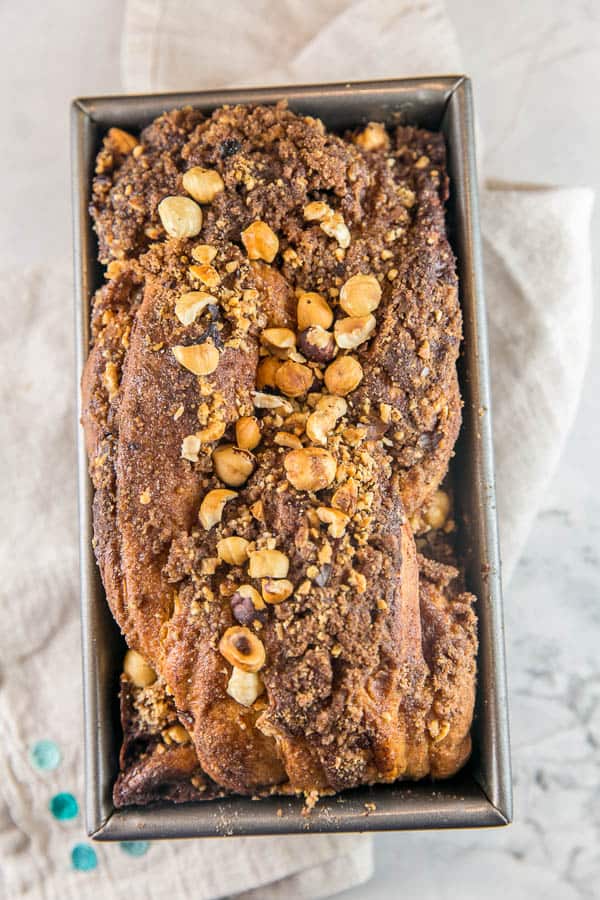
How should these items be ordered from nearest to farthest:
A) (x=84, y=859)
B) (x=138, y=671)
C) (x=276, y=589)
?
(x=276, y=589) → (x=138, y=671) → (x=84, y=859)

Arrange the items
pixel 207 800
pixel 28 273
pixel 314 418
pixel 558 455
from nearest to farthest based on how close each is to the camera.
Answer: pixel 314 418, pixel 207 800, pixel 558 455, pixel 28 273

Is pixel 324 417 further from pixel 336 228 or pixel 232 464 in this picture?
pixel 336 228

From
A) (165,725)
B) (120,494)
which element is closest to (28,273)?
(120,494)

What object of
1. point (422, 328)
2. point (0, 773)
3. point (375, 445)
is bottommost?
point (0, 773)

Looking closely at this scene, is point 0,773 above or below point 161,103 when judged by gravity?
below

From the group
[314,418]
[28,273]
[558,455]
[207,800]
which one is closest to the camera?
[314,418]

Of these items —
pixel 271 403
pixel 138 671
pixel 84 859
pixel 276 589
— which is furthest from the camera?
pixel 84 859

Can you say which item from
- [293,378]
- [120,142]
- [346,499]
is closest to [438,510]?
[346,499]

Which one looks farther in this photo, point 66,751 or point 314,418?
point 66,751

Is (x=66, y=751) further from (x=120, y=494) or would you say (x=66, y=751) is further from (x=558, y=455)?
(x=558, y=455)
